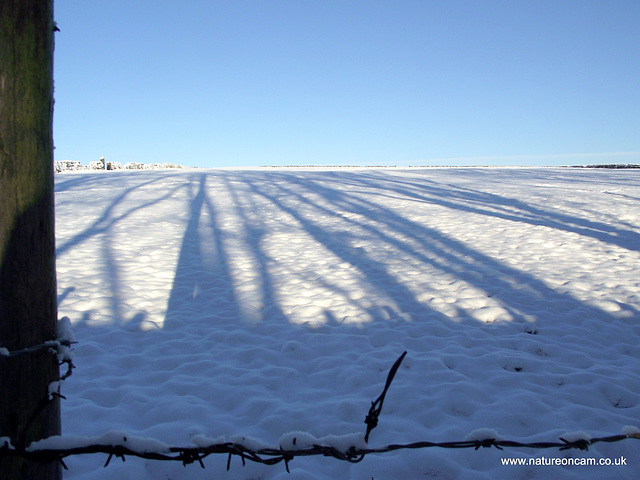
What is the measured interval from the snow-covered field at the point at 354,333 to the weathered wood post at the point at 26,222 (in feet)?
6.00

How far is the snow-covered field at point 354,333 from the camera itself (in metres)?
3.59

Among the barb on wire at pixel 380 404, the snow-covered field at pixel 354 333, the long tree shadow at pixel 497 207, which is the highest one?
the long tree shadow at pixel 497 207

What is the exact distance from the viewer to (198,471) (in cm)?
314

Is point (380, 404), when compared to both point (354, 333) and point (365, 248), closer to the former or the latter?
point (354, 333)

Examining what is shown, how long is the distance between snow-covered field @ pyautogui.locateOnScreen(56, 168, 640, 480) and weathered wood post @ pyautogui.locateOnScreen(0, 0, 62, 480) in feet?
6.00

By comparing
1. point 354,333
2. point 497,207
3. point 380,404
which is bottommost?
point 354,333

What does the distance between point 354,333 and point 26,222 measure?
4647mm

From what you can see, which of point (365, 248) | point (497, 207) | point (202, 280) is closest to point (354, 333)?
point (202, 280)

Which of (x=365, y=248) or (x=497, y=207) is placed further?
(x=497, y=207)

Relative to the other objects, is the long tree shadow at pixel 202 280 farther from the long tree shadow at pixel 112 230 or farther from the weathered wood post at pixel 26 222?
the weathered wood post at pixel 26 222

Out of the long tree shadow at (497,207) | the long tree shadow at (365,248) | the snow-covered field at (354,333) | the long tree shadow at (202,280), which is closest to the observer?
the snow-covered field at (354,333)

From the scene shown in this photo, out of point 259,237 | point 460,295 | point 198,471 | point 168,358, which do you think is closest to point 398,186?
point 259,237

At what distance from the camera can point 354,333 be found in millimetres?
5719

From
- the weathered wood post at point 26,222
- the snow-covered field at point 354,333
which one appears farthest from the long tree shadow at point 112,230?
the weathered wood post at point 26,222
